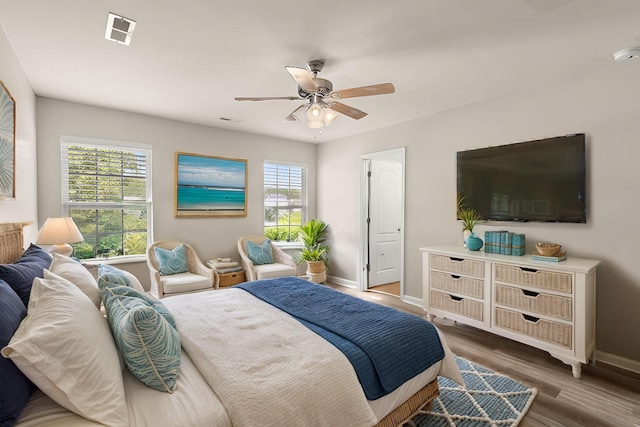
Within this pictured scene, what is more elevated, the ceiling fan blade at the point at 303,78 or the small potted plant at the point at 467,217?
the ceiling fan blade at the point at 303,78

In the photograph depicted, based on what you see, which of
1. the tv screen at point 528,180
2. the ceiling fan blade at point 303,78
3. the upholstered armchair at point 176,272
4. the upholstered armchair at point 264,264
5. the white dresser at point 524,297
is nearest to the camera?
the ceiling fan blade at point 303,78

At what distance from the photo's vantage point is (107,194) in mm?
3869

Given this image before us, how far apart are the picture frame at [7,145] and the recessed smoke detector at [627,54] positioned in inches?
167

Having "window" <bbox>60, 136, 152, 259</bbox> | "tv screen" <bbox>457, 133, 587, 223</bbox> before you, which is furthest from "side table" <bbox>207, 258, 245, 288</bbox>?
"tv screen" <bbox>457, 133, 587, 223</bbox>

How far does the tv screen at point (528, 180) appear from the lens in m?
2.84

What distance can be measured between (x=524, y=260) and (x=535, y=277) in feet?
0.60

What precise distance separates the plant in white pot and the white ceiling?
2418 millimetres

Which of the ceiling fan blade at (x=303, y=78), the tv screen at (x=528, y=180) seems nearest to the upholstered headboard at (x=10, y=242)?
the ceiling fan blade at (x=303, y=78)

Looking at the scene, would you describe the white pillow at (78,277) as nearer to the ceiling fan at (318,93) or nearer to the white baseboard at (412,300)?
the ceiling fan at (318,93)

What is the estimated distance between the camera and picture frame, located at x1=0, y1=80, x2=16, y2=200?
6.60 ft

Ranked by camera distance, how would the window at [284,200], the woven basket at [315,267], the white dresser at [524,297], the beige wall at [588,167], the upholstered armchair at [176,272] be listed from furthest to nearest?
the window at [284,200], the woven basket at [315,267], the upholstered armchair at [176,272], the beige wall at [588,167], the white dresser at [524,297]

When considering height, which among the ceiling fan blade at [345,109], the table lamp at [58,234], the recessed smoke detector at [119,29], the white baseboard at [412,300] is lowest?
the white baseboard at [412,300]

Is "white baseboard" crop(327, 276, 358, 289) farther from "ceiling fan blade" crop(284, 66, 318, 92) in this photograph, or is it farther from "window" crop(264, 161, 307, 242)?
"ceiling fan blade" crop(284, 66, 318, 92)

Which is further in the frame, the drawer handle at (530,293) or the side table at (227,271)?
the side table at (227,271)
